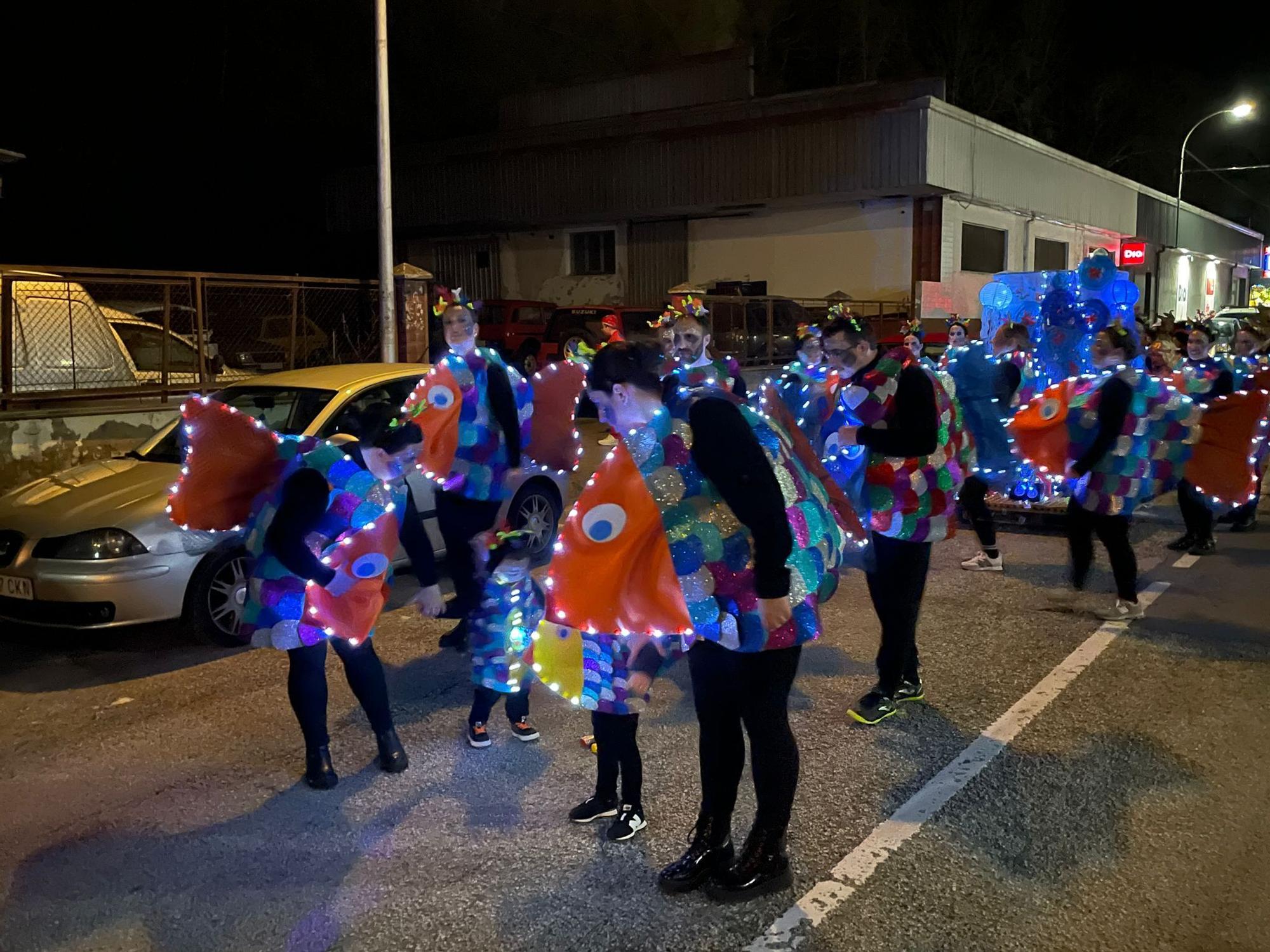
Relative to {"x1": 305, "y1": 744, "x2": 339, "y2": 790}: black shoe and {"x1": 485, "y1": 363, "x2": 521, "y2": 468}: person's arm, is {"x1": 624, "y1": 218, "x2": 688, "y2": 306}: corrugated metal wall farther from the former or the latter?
{"x1": 305, "y1": 744, "x2": 339, "y2": 790}: black shoe

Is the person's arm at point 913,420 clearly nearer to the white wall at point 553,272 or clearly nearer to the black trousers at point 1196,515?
the black trousers at point 1196,515

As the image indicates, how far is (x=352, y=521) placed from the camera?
4.09 metres

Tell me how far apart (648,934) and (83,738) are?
10.3 ft

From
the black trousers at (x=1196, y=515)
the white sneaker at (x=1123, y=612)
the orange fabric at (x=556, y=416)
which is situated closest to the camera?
the orange fabric at (x=556, y=416)

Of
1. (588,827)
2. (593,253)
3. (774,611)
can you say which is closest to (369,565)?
(588,827)

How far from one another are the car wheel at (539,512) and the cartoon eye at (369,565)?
3.02 metres

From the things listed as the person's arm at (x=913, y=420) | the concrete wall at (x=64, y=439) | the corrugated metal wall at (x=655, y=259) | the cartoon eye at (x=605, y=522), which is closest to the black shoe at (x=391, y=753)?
the cartoon eye at (x=605, y=522)

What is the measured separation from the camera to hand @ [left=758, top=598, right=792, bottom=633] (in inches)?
122

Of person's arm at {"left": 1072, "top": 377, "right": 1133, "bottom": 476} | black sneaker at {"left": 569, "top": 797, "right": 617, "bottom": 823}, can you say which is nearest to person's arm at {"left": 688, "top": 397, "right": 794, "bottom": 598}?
black sneaker at {"left": 569, "top": 797, "right": 617, "bottom": 823}

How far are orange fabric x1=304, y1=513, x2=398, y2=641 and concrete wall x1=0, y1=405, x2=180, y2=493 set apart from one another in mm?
5972

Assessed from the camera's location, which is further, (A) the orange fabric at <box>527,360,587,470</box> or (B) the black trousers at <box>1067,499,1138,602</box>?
(B) the black trousers at <box>1067,499,1138,602</box>

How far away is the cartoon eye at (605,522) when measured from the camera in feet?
10.5

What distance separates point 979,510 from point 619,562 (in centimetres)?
549

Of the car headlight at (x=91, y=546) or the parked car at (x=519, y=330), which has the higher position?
the parked car at (x=519, y=330)
